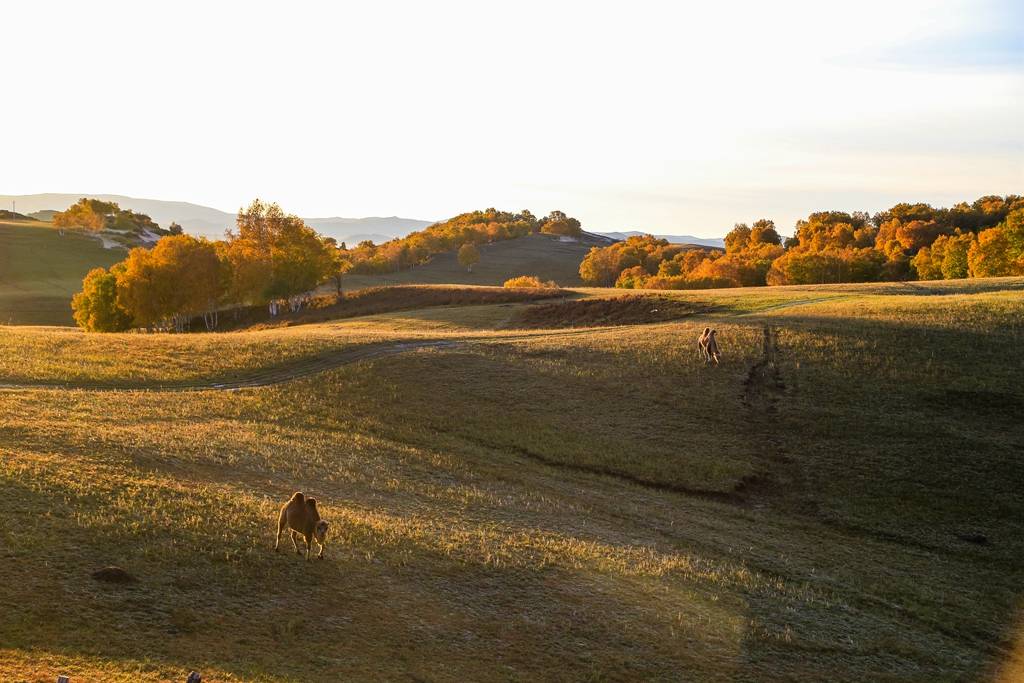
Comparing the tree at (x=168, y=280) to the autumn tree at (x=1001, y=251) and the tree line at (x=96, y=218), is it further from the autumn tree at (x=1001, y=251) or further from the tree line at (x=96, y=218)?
the tree line at (x=96, y=218)

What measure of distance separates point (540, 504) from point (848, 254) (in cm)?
9502

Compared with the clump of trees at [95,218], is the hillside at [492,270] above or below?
below

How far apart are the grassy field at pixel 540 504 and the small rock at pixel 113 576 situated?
144 millimetres

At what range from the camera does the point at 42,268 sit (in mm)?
133375

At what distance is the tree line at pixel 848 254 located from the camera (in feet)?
289

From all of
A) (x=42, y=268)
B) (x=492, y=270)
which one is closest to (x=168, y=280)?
(x=42, y=268)

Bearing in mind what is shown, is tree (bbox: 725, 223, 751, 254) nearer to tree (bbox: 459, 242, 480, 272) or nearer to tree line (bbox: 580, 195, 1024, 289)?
tree line (bbox: 580, 195, 1024, 289)

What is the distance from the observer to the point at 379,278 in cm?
14975

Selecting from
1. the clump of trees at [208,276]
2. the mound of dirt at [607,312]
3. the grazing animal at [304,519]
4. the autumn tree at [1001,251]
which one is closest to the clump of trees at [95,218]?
the clump of trees at [208,276]

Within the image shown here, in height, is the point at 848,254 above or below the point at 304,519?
above

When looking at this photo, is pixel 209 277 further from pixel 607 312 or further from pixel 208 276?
pixel 607 312

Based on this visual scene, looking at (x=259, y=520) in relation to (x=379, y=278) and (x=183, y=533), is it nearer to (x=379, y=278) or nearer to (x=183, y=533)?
(x=183, y=533)

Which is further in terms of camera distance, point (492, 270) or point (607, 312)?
point (492, 270)

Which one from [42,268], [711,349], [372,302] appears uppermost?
[42,268]
